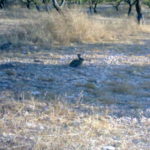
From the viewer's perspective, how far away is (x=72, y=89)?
7.68m

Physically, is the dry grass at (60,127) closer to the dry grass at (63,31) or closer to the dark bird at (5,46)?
the dark bird at (5,46)

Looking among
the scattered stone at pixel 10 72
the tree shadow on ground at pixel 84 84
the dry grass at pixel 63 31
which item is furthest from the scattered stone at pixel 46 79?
the dry grass at pixel 63 31

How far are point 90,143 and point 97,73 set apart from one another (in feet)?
14.5

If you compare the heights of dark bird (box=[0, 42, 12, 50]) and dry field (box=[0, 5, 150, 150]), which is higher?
dry field (box=[0, 5, 150, 150])

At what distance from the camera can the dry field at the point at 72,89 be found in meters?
5.09

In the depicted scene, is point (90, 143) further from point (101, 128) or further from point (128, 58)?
point (128, 58)

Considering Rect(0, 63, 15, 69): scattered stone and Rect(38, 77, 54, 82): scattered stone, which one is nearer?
Rect(38, 77, 54, 82): scattered stone

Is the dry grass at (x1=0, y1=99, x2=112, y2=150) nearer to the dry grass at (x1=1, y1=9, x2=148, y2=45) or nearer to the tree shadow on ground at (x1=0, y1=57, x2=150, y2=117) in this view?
the tree shadow on ground at (x1=0, y1=57, x2=150, y2=117)

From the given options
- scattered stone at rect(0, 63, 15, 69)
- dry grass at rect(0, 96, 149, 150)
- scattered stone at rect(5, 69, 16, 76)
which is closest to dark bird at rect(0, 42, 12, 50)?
scattered stone at rect(0, 63, 15, 69)

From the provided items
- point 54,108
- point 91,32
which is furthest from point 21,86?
point 91,32

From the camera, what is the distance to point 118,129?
553 cm

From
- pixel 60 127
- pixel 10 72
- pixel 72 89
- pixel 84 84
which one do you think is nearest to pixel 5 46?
pixel 10 72

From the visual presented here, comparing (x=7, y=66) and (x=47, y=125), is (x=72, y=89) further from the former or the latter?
(x=7, y=66)

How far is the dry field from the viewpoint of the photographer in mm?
5094
